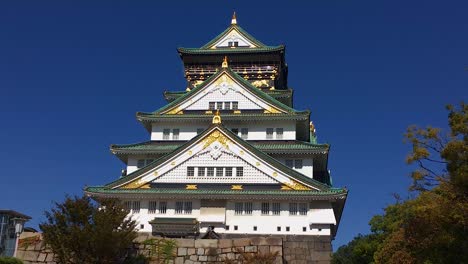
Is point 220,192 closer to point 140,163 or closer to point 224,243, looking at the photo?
point 140,163

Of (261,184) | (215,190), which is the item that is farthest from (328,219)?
(215,190)

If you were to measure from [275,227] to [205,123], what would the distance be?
11.7 m

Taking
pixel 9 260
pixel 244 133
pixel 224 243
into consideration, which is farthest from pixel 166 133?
pixel 9 260

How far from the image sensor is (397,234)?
81.0 feet

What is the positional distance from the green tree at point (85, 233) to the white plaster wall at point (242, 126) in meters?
22.6

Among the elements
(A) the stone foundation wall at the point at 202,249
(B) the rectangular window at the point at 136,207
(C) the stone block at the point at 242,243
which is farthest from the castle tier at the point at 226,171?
(C) the stone block at the point at 242,243

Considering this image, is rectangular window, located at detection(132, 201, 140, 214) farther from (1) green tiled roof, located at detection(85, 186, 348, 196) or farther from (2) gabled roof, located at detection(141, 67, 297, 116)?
(2) gabled roof, located at detection(141, 67, 297, 116)

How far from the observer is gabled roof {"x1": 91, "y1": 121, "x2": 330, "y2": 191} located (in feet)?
120

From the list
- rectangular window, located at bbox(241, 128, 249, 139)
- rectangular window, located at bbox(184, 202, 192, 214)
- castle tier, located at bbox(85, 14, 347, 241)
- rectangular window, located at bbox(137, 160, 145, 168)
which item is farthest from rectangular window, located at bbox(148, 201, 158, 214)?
rectangular window, located at bbox(241, 128, 249, 139)

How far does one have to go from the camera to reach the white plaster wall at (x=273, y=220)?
35.8 metres

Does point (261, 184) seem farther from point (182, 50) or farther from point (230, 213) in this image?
point (182, 50)

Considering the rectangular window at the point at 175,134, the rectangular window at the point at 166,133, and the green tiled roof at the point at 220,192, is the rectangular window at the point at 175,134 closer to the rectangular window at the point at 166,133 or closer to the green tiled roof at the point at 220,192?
the rectangular window at the point at 166,133

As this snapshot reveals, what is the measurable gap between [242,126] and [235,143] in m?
5.08

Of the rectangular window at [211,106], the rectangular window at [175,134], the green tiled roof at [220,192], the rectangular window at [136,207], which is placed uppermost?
the rectangular window at [211,106]
